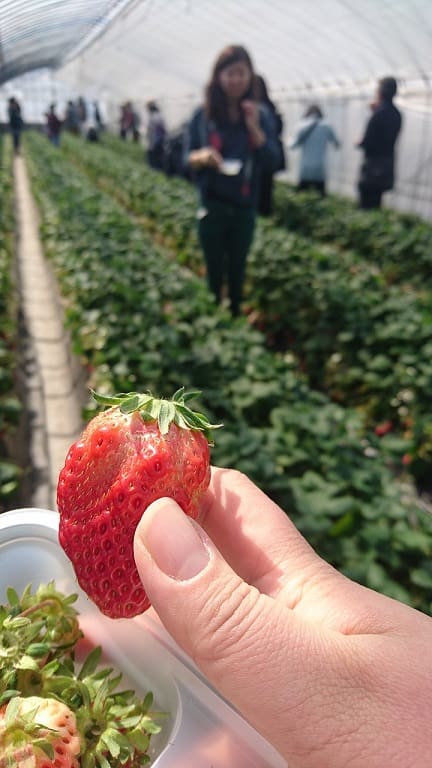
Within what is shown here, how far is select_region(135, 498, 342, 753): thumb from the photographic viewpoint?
892 mm

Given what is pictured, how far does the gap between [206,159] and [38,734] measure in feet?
12.6

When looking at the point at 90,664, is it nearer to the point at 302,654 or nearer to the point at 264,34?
the point at 302,654

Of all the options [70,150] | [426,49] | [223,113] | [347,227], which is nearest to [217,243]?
[223,113]

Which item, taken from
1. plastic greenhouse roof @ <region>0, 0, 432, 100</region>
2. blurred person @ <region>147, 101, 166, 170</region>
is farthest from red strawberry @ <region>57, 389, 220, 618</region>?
blurred person @ <region>147, 101, 166, 170</region>

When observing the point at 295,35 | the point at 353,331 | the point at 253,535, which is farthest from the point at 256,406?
the point at 295,35

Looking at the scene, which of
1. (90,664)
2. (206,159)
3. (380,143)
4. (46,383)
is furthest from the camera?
(380,143)

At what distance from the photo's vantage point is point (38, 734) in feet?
3.07

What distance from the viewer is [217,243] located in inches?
186

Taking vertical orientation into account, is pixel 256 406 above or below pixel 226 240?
below

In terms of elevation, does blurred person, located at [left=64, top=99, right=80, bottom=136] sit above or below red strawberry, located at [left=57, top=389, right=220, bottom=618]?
below

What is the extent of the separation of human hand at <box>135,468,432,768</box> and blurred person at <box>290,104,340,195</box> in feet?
32.8

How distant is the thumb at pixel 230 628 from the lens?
892 millimetres

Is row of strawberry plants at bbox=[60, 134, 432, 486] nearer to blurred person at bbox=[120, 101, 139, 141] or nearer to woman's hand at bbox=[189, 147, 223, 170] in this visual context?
woman's hand at bbox=[189, 147, 223, 170]

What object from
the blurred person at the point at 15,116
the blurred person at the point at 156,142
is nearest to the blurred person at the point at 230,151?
the blurred person at the point at 156,142
